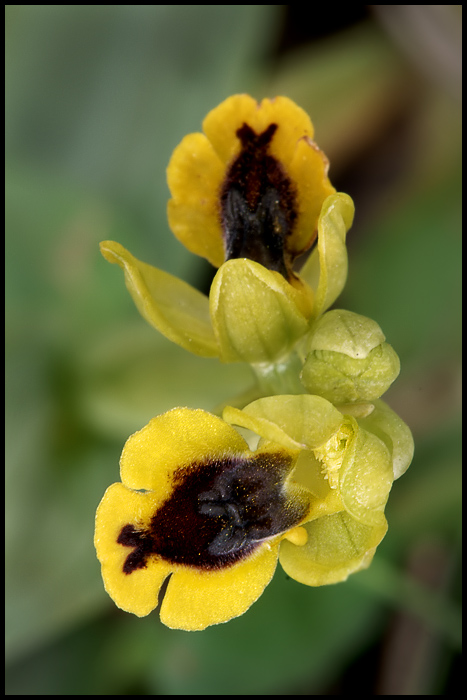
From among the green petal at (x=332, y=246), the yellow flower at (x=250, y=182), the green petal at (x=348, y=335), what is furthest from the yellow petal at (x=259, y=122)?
the green petal at (x=348, y=335)

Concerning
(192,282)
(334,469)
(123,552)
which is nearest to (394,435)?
(334,469)

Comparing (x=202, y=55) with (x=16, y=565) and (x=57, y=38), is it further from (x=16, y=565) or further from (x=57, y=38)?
(x=16, y=565)

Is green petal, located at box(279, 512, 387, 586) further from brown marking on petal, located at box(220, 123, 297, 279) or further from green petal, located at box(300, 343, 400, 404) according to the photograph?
brown marking on petal, located at box(220, 123, 297, 279)

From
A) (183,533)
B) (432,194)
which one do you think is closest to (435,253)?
(432,194)

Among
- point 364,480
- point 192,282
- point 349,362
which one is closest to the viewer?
point 364,480

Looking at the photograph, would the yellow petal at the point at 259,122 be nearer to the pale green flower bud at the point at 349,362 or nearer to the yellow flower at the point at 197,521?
the pale green flower bud at the point at 349,362

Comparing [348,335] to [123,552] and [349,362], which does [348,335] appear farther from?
[123,552]
